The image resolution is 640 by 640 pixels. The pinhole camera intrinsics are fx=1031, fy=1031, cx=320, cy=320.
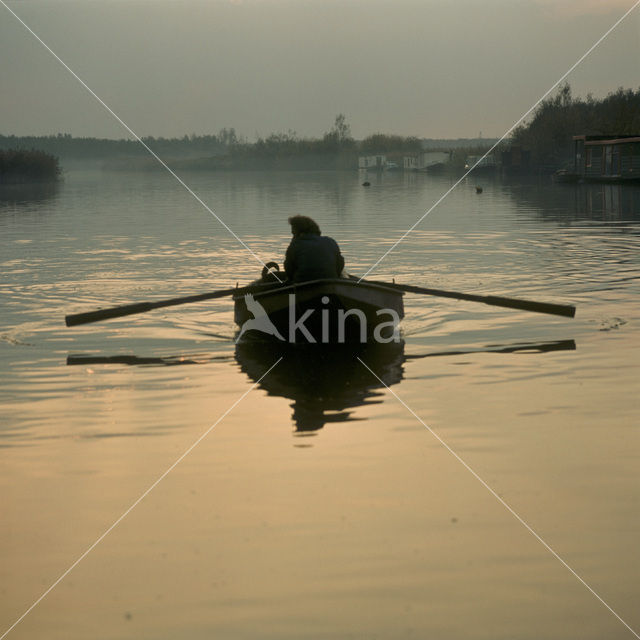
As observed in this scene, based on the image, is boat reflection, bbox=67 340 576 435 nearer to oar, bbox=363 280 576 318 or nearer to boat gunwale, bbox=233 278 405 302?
oar, bbox=363 280 576 318

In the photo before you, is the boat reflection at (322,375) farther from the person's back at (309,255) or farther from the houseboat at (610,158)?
the houseboat at (610,158)

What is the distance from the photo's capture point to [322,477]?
8000 millimetres

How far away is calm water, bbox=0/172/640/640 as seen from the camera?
18.4ft

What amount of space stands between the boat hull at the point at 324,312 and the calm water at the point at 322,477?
19.9 inches

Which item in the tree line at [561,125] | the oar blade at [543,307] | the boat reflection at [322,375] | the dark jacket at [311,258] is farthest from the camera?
the tree line at [561,125]

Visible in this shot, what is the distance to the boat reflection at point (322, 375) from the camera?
1052 centimetres

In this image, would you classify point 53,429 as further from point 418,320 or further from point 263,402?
point 418,320

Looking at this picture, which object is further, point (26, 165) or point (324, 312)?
Result: point (26, 165)

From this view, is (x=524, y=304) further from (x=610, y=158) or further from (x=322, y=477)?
(x=610, y=158)

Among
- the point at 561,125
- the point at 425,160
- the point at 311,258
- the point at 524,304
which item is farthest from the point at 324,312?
the point at 425,160

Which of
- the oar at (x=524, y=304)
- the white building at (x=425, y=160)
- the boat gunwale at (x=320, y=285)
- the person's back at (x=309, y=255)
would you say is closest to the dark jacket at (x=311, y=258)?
the person's back at (x=309, y=255)

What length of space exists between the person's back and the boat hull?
11.3 inches

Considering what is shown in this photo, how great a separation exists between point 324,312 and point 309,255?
83 centimetres

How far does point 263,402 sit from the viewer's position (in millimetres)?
11008
